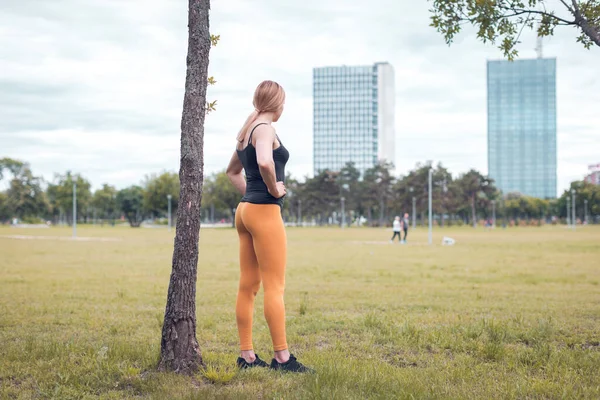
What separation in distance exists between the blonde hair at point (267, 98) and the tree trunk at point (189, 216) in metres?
0.43

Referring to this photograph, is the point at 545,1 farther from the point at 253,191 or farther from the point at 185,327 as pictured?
the point at 185,327

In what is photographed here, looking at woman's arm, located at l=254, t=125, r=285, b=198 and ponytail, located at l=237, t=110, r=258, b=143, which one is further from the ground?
ponytail, located at l=237, t=110, r=258, b=143

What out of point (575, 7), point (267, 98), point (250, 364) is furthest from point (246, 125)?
point (575, 7)

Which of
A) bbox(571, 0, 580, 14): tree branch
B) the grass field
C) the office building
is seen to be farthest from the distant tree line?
bbox(571, 0, 580, 14): tree branch

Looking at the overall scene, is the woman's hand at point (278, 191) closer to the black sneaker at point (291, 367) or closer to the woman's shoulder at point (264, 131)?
the woman's shoulder at point (264, 131)

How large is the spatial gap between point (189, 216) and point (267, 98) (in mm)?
1110

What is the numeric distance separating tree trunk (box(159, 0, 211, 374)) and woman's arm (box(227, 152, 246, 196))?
0.27 meters

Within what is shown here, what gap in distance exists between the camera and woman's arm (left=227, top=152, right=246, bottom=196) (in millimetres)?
4723

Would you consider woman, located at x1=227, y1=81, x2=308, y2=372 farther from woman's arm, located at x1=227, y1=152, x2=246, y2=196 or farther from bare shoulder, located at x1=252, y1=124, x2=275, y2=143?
woman's arm, located at x1=227, y1=152, x2=246, y2=196

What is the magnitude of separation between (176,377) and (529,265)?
601 inches

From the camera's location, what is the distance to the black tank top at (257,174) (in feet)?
14.3

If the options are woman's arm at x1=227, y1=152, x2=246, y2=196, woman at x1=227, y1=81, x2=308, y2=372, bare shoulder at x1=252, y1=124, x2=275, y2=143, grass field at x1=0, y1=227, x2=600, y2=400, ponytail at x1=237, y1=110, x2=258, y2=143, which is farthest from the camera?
woman's arm at x1=227, y1=152, x2=246, y2=196

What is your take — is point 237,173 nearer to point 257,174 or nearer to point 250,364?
point 257,174

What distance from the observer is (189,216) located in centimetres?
446
